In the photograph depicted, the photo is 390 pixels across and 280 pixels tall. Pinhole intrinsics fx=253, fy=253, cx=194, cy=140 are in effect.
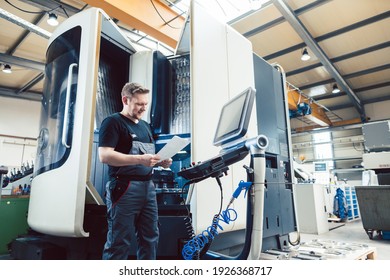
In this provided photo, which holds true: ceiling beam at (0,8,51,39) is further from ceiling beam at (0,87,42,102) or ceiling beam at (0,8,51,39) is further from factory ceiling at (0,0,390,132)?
ceiling beam at (0,87,42,102)

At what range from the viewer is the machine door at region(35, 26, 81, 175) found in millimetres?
1596

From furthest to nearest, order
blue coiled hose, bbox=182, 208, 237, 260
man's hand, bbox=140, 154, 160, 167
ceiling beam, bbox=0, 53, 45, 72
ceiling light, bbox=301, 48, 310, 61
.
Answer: ceiling light, bbox=301, 48, 310, 61
ceiling beam, bbox=0, 53, 45, 72
blue coiled hose, bbox=182, 208, 237, 260
man's hand, bbox=140, 154, 160, 167

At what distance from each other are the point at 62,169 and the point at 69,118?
1.05 ft

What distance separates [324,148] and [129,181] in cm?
1008

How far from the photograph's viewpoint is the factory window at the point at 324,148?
9.59m

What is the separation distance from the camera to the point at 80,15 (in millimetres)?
1711

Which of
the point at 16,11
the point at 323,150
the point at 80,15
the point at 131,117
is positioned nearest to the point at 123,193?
the point at 131,117

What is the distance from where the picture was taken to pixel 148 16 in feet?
9.09

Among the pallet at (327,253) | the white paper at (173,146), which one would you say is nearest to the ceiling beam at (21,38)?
the white paper at (173,146)

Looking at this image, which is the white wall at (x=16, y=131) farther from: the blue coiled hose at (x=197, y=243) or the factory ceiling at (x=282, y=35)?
the blue coiled hose at (x=197, y=243)

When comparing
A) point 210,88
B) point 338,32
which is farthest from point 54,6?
point 338,32

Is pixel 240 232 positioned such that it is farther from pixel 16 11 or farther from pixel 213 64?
pixel 16 11

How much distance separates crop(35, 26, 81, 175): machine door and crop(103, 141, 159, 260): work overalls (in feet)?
1.71

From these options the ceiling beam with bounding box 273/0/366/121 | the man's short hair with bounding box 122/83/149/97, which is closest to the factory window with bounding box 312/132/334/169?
the ceiling beam with bounding box 273/0/366/121
